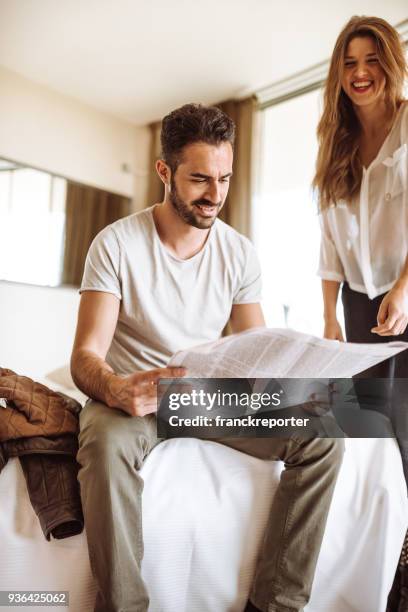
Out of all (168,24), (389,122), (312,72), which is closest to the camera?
(389,122)

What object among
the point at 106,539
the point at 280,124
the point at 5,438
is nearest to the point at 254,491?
the point at 106,539

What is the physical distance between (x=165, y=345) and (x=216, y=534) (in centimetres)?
44

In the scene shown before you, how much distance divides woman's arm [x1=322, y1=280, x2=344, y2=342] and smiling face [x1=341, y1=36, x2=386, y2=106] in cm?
50

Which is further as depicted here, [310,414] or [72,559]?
[310,414]

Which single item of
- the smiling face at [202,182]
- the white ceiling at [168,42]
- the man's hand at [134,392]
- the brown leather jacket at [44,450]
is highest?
the white ceiling at [168,42]

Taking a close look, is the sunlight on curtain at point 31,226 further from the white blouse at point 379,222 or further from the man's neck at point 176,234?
the white blouse at point 379,222

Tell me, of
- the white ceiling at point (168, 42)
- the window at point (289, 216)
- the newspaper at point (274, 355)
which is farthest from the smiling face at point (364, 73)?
the window at point (289, 216)

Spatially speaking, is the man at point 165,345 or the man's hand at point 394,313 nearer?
the man at point 165,345

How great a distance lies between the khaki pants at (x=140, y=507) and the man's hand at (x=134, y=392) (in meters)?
0.03

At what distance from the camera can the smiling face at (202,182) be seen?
124 cm

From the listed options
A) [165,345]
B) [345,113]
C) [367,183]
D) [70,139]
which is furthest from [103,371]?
[70,139]

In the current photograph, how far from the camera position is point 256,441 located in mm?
1030

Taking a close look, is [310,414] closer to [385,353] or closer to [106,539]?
[385,353]

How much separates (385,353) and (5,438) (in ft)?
2.21
